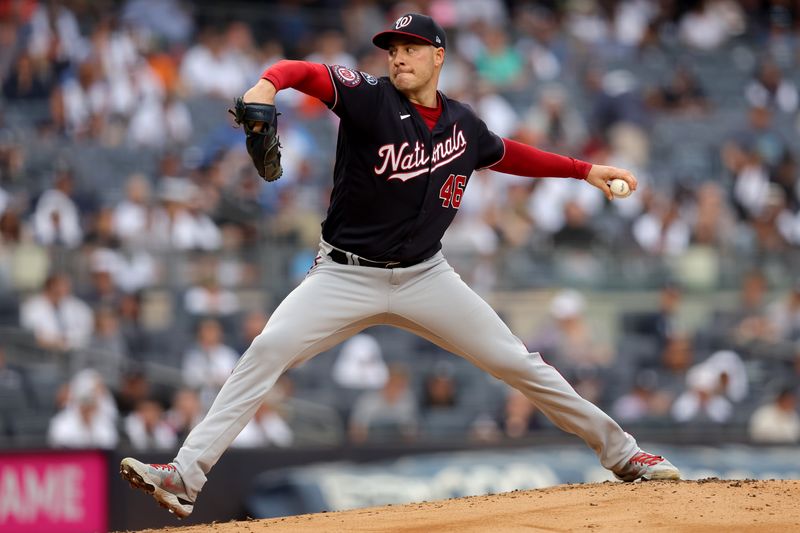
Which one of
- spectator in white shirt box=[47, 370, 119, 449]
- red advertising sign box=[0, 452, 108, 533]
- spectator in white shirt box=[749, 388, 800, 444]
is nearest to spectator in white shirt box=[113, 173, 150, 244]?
spectator in white shirt box=[47, 370, 119, 449]

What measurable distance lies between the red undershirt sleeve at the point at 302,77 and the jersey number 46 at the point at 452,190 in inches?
26.1

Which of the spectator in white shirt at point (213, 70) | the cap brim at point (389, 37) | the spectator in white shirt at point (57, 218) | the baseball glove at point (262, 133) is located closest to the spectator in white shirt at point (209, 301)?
the spectator in white shirt at point (57, 218)

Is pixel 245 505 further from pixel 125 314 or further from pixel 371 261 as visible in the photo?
pixel 371 261

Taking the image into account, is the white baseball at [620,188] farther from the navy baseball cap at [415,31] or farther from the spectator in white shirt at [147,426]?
the spectator in white shirt at [147,426]

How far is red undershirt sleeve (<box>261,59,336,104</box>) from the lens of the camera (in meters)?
4.77

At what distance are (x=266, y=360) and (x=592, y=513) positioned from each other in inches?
56.9

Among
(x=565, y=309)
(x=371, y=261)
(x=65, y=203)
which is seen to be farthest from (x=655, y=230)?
(x=371, y=261)

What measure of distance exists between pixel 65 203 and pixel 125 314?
4.39 feet

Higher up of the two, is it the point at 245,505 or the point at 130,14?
the point at 130,14

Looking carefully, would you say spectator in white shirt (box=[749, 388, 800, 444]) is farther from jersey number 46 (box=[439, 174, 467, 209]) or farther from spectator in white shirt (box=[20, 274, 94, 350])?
jersey number 46 (box=[439, 174, 467, 209])

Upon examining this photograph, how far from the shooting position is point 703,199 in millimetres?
12812

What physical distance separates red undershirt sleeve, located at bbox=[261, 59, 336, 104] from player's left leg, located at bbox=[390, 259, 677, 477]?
2.81ft

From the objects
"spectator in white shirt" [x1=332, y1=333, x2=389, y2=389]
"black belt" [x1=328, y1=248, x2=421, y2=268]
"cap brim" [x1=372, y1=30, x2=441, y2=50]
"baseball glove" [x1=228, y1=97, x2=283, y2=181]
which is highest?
"cap brim" [x1=372, y1=30, x2=441, y2=50]

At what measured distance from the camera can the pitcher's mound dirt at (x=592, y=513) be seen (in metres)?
4.97
